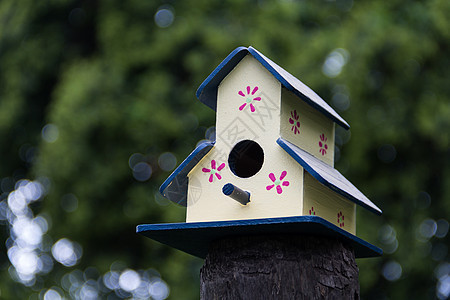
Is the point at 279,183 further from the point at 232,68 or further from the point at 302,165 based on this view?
the point at 232,68

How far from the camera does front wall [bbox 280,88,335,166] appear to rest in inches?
119

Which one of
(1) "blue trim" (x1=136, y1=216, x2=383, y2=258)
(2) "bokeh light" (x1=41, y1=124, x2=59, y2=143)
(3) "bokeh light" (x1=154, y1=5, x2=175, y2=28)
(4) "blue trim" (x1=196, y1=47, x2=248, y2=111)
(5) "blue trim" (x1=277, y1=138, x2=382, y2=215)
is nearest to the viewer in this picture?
(1) "blue trim" (x1=136, y1=216, x2=383, y2=258)

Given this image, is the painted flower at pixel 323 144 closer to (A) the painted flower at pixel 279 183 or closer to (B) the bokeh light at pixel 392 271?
(A) the painted flower at pixel 279 183

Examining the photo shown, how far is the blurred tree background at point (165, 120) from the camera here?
7176 millimetres

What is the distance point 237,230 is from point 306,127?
65 centimetres

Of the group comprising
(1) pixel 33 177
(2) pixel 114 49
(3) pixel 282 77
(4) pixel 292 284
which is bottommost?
(4) pixel 292 284

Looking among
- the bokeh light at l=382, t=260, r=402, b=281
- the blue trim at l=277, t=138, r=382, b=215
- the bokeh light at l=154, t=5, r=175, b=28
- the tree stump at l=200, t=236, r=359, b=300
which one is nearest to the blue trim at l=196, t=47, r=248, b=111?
the blue trim at l=277, t=138, r=382, b=215

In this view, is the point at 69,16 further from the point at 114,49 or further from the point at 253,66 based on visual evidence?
the point at 253,66

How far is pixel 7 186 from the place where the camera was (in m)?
8.70

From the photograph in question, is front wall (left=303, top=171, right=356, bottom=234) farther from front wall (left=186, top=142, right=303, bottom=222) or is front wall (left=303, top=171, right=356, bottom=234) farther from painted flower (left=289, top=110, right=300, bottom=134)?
painted flower (left=289, top=110, right=300, bottom=134)

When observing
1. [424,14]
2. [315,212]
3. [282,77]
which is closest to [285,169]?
[315,212]

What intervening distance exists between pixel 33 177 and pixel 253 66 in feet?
18.3

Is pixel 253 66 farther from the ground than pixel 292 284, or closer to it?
farther from the ground

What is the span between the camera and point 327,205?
301 cm
